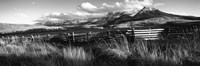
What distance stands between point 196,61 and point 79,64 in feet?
7.40

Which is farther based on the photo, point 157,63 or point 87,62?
point 87,62

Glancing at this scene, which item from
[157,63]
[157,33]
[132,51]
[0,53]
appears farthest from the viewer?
[157,33]

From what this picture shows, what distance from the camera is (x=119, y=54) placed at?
3809 mm

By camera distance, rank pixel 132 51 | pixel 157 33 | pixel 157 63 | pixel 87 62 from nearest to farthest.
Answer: pixel 157 63
pixel 87 62
pixel 132 51
pixel 157 33

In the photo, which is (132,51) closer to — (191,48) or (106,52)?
(106,52)

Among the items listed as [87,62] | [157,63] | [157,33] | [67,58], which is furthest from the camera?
[157,33]

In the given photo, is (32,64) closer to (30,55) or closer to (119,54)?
(30,55)

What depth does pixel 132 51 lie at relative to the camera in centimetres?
396

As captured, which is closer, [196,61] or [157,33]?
[196,61]

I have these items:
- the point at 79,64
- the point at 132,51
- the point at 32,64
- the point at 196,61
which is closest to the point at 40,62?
Result: the point at 32,64

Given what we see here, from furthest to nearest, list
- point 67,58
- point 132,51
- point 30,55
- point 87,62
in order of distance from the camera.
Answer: point 30,55, point 132,51, point 67,58, point 87,62

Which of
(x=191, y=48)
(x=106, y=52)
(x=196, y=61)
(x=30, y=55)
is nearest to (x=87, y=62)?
(x=106, y=52)

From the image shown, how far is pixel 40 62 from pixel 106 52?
1.71 metres

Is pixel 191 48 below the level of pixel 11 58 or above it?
above
